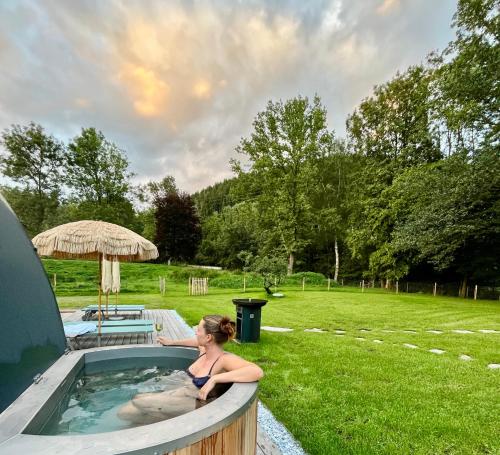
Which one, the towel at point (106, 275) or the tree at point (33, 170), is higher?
the tree at point (33, 170)

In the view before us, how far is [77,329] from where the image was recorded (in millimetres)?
5629

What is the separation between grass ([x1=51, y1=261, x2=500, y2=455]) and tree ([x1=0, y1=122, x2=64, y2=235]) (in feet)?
79.7

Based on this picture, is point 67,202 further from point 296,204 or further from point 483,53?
point 483,53

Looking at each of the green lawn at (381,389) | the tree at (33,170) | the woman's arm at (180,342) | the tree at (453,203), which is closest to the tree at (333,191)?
the tree at (453,203)

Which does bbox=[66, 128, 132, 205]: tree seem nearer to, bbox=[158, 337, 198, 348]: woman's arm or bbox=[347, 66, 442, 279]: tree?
bbox=[347, 66, 442, 279]: tree

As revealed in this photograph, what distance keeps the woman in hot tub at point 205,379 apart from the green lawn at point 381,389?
0.98 metres

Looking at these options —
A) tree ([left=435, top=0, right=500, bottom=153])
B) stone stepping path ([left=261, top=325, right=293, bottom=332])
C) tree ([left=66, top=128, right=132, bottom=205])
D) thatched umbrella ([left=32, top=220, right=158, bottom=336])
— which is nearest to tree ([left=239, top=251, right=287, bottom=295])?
stone stepping path ([left=261, top=325, right=293, bottom=332])

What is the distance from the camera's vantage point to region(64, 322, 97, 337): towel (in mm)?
5325

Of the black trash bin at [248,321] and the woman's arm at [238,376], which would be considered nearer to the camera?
the woman's arm at [238,376]

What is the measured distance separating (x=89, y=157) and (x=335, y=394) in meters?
26.1

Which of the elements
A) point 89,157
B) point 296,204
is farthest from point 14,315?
point 89,157

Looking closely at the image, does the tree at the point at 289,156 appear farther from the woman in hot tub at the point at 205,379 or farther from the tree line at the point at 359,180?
the woman in hot tub at the point at 205,379

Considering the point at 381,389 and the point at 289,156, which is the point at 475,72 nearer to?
the point at 381,389

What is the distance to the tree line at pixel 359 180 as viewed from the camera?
1237 cm
